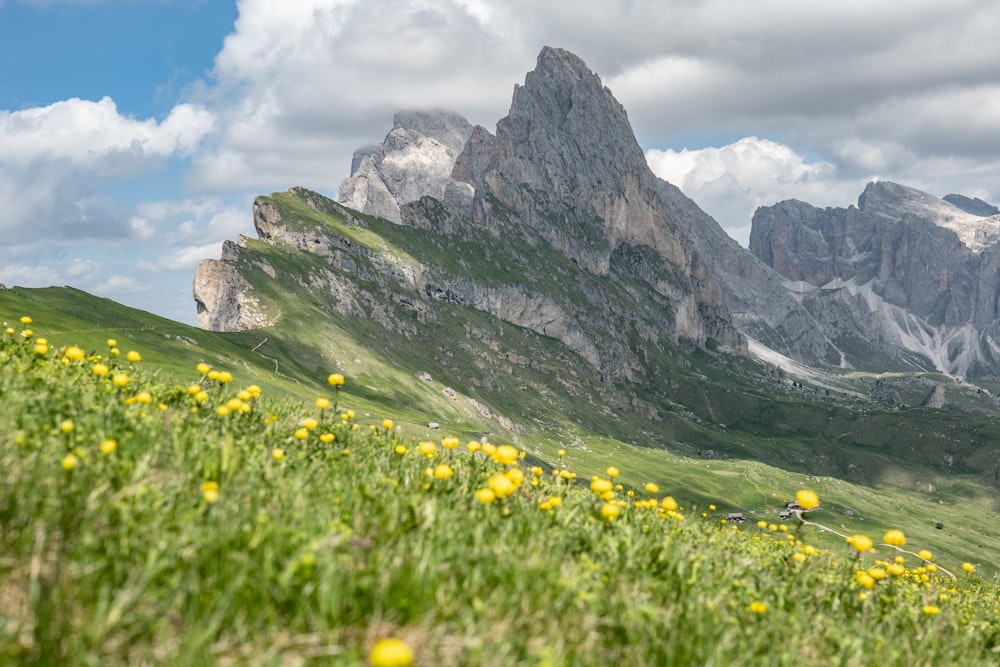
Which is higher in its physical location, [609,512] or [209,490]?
[209,490]

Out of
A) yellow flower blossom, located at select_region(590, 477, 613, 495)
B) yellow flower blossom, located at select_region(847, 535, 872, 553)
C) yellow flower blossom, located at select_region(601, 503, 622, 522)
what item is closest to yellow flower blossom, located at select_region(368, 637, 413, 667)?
yellow flower blossom, located at select_region(601, 503, 622, 522)

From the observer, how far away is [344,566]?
564 cm

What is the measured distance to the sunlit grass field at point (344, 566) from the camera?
477 centimetres

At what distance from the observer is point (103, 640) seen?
4.40m

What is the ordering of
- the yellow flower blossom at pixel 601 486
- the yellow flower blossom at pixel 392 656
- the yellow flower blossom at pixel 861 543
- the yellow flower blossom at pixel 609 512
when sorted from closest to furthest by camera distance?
the yellow flower blossom at pixel 392 656
the yellow flower blossom at pixel 609 512
the yellow flower blossom at pixel 861 543
the yellow flower blossom at pixel 601 486

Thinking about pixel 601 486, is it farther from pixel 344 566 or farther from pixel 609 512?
pixel 344 566

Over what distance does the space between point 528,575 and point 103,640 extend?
3.49 meters

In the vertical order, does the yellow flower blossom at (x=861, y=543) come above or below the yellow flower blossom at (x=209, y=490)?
below

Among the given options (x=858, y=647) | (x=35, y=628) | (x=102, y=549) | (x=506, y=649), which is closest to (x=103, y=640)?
(x=35, y=628)

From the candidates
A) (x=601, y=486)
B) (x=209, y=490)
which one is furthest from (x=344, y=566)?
(x=601, y=486)

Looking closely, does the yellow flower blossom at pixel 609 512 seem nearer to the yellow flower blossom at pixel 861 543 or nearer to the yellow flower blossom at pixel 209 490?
the yellow flower blossom at pixel 861 543

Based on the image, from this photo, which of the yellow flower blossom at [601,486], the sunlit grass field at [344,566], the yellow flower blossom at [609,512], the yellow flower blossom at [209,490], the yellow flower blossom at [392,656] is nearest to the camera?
the yellow flower blossom at [392,656]

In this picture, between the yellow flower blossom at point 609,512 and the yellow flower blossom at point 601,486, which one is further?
the yellow flower blossom at point 601,486

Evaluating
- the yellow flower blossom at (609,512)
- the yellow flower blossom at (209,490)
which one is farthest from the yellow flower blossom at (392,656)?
the yellow flower blossom at (609,512)
